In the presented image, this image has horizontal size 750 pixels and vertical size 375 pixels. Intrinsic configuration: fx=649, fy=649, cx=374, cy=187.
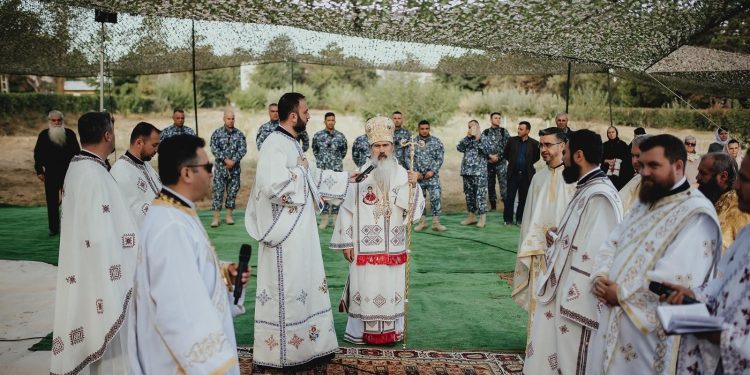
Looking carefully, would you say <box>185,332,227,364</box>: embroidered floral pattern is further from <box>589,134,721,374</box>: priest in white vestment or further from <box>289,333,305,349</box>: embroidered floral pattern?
<box>289,333,305,349</box>: embroidered floral pattern

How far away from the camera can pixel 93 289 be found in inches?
154

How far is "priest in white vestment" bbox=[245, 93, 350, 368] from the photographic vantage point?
4598 millimetres

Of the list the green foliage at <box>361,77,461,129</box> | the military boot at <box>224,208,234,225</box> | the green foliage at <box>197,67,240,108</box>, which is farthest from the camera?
the green foliage at <box>197,67,240,108</box>

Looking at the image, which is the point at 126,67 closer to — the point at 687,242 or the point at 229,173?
the point at 229,173

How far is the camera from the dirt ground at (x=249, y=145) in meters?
15.6

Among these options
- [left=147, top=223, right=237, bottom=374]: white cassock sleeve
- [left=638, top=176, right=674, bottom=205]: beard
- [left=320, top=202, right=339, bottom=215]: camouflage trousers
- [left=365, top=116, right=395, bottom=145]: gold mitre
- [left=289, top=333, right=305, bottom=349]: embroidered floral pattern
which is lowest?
[left=289, top=333, right=305, bottom=349]: embroidered floral pattern

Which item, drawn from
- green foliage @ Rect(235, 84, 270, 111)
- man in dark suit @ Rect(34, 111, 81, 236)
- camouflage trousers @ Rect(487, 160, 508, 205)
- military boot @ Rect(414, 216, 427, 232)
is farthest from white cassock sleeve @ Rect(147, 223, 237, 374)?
green foliage @ Rect(235, 84, 270, 111)

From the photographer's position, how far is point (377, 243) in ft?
17.4

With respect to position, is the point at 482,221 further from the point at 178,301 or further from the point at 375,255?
the point at 178,301

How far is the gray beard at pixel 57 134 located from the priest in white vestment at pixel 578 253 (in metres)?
7.85

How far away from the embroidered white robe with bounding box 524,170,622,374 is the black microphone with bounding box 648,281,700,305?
778mm


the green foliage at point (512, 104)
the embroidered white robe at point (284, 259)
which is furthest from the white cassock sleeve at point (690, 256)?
the green foliage at point (512, 104)

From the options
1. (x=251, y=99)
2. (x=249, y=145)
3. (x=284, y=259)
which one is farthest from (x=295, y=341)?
(x=251, y=99)

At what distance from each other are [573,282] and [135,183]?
2.83 m
